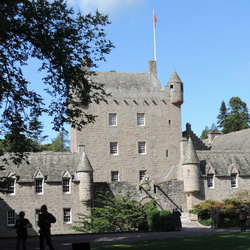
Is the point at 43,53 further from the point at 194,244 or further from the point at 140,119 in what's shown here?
the point at 140,119

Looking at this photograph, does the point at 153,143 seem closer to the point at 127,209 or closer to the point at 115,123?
the point at 115,123

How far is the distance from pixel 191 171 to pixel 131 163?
897cm

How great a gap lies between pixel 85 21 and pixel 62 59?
2915 millimetres

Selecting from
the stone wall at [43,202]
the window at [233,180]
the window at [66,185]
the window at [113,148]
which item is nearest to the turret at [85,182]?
the stone wall at [43,202]

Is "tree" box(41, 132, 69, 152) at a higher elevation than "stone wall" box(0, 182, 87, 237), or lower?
higher

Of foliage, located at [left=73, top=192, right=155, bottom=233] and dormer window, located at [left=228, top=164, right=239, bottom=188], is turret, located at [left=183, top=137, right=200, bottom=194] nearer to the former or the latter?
dormer window, located at [left=228, top=164, right=239, bottom=188]

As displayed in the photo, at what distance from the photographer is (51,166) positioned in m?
43.0

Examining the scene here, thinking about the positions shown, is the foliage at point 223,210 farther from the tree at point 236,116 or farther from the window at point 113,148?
the tree at point 236,116

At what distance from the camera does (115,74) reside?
54.2 metres

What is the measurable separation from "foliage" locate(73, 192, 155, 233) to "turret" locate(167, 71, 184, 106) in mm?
17247

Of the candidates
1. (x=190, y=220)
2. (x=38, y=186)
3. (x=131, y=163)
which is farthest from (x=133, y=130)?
(x=190, y=220)

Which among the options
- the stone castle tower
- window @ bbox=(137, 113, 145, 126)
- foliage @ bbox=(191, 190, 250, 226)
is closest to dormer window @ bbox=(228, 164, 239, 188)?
foliage @ bbox=(191, 190, 250, 226)

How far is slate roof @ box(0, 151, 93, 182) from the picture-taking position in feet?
137

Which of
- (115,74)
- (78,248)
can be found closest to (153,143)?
(115,74)
